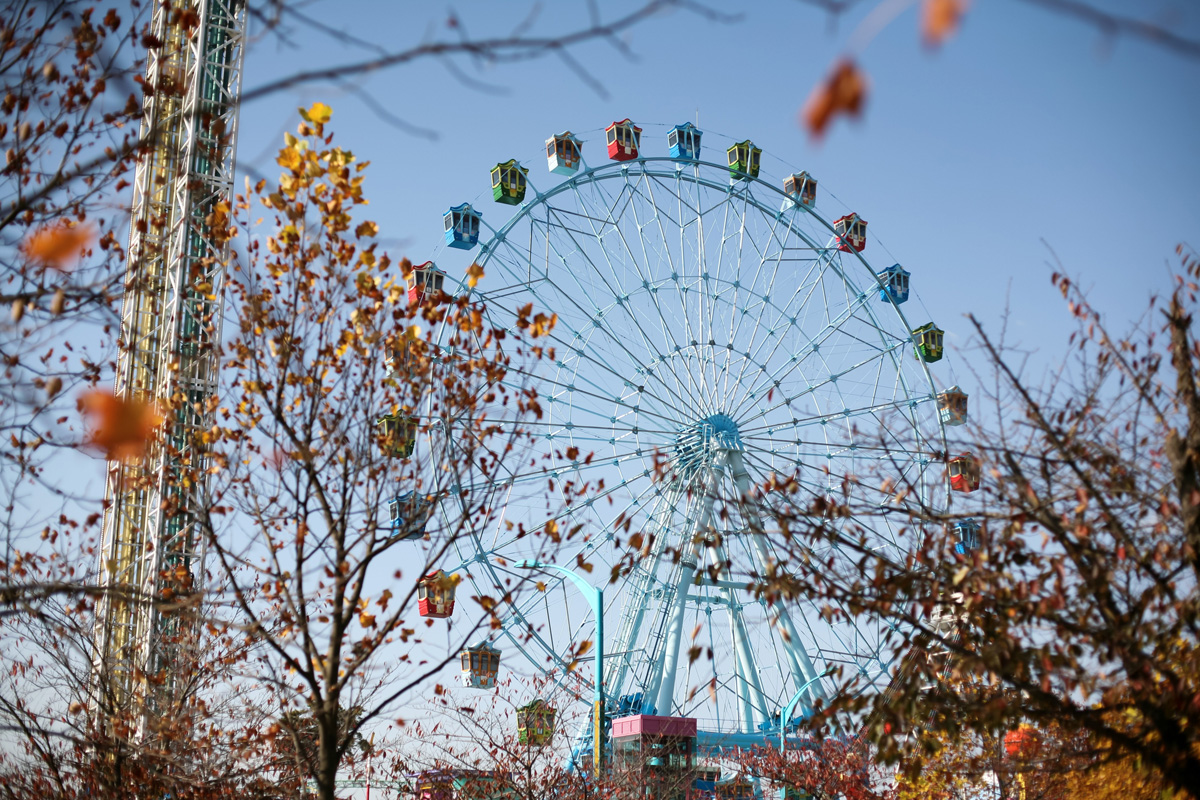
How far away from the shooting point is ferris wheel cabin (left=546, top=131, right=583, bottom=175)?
27172 mm

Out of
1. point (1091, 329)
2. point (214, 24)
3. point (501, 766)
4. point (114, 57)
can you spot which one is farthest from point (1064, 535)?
point (214, 24)

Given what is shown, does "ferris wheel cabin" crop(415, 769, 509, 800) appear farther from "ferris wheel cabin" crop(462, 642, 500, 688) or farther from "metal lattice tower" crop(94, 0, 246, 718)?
"metal lattice tower" crop(94, 0, 246, 718)

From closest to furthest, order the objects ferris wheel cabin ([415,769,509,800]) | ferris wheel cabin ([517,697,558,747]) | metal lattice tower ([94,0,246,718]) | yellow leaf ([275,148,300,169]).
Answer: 1. metal lattice tower ([94,0,246,718])
2. yellow leaf ([275,148,300,169])
3. ferris wheel cabin ([517,697,558,747])
4. ferris wheel cabin ([415,769,509,800])

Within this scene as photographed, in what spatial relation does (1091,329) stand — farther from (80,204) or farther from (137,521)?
(137,521)

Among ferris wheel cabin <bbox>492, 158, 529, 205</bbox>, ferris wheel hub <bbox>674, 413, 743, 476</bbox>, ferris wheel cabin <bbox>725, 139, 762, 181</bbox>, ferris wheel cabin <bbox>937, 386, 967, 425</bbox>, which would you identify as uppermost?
ferris wheel cabin <bbox>725, 139, 762, 181</bbox>

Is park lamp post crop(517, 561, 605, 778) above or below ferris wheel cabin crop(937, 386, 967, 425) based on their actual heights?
below

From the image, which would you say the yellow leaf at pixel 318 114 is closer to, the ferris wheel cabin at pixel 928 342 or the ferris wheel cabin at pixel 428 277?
the ferris wheel cabin at pixel 428 277

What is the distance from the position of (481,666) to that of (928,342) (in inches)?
574

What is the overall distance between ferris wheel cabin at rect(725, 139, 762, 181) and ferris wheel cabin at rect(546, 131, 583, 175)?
14.1 ft

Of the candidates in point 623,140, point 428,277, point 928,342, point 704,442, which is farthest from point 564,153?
point 928,342

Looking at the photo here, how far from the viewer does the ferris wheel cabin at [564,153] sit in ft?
89.1

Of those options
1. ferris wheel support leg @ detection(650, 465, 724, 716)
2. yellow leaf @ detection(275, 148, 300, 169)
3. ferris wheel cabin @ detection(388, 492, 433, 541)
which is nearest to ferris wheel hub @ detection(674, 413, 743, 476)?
ferris wheel support leg @ detection(650, 465, 724, 716)

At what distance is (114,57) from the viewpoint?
6.08 meters

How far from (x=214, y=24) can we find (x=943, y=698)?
25722mm
